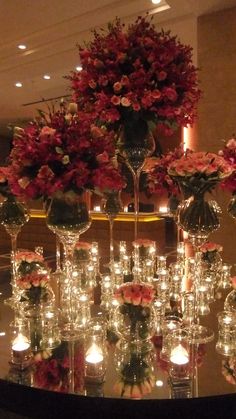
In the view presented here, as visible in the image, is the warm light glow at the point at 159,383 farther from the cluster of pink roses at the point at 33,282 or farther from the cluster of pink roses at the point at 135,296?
the cluster of pink roses at the point at 33,282

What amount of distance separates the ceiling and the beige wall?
0.20 meters

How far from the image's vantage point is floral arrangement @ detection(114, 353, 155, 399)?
1.10 metres

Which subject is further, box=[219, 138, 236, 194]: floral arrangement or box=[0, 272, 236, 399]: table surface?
box=[219, 138, 236, 194]: floral arrangement

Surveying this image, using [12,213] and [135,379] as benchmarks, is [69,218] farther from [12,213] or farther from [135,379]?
[12,213]

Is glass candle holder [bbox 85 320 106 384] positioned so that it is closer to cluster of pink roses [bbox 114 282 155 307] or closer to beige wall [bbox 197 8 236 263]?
cluster of pink roses [bbox 114 282 155 307]

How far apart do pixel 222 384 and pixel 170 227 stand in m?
8.62

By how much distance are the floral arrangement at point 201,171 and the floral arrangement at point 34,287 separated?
730 mm

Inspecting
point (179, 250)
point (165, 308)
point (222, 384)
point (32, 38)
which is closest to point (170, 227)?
point (32, 38)

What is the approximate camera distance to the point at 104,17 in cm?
494

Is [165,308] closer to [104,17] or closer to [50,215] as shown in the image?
[50,215]

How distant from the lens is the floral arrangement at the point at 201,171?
1543 millimetres

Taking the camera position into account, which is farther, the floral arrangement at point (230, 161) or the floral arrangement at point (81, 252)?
the floral arrangement at point (81, 252)

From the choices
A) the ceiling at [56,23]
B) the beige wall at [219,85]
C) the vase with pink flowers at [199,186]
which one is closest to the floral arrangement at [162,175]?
the vase with pink flowers at [199,186]

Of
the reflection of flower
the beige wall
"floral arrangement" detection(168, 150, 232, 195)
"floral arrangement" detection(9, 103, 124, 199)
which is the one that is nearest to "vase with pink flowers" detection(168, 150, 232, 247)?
"floral arrangement" detection(168, 150, 232, 195)
